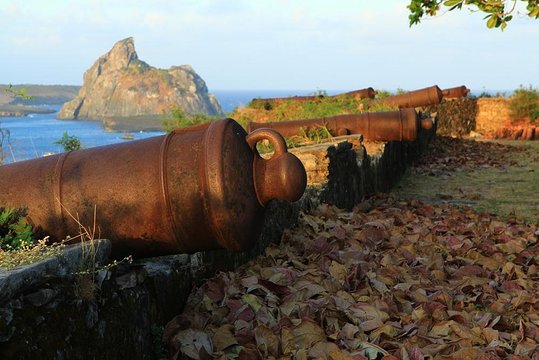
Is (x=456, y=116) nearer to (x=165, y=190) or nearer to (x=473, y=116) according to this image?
(x=473, y=116)

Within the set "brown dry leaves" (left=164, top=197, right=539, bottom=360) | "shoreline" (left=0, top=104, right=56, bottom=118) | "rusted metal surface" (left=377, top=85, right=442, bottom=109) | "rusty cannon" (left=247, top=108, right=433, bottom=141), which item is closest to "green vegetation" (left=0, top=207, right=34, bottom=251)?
"brown dry leaves" (left=164, top=197, right=539, bottom=360)

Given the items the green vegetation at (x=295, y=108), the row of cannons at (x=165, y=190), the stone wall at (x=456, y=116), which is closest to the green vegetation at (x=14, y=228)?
the row of cannons at (x=165, y=190)

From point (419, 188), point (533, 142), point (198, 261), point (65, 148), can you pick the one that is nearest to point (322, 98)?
point (533, 142)

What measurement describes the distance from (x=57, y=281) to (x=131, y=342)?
1.59 feet

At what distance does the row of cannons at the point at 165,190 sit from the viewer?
3.05m

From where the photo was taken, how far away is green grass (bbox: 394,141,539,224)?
28.2ft

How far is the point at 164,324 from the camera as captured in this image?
3.03 meters

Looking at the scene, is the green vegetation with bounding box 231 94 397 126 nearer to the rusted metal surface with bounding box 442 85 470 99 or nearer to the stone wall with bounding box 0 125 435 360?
the rusted metal surface with bounding box 442 85 470 99

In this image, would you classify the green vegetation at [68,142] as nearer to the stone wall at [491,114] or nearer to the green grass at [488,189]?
the green grass at [488,189]

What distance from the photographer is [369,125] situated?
1041cm

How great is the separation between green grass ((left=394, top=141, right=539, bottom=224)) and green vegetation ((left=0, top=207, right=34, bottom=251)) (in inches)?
242

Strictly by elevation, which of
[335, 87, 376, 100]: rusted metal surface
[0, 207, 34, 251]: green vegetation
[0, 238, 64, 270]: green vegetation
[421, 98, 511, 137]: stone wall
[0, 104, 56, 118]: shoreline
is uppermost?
[335, 87, 376, 100]: rusted metal surface

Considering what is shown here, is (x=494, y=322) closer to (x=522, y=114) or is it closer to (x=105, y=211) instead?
(x=105, y=211)

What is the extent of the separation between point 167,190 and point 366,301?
132 centimetres
